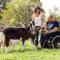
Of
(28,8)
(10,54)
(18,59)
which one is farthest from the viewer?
(28,8)

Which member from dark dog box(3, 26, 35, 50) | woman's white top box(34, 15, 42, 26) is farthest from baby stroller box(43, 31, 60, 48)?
dark dog box(3, 26, 35, 50)

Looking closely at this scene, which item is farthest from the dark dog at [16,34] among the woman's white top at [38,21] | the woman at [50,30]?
the woman at [50,30]

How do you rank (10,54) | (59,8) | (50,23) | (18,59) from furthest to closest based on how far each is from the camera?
(59,8) → (50,23) → (10,54) → (18,59)

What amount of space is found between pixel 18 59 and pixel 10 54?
1.07 m

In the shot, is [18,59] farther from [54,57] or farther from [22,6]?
[22,6]

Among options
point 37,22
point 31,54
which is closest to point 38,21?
point 37,22

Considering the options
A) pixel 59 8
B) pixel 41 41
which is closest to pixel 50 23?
pixel 41 41

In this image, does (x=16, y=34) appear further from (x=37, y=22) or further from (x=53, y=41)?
(x=53, y=41)

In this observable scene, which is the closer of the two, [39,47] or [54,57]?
[54,57]

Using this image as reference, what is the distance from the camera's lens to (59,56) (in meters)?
12.9

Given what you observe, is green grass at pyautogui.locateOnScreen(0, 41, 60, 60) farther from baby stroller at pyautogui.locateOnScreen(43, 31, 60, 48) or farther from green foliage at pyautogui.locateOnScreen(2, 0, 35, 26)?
green foliage at pyautogui.locateOnScreen(2, 0, 35, 26)

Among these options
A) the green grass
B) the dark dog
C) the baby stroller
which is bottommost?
the green grass

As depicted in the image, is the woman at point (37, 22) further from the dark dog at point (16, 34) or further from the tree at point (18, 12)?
the tree at point (18, 12)

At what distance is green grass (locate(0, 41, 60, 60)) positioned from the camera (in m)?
12.5
